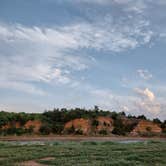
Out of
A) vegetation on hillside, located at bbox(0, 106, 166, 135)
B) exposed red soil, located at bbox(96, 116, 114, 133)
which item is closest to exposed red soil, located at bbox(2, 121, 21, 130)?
vegetation on hillside, located at bbox(0, 106, 166, 135)

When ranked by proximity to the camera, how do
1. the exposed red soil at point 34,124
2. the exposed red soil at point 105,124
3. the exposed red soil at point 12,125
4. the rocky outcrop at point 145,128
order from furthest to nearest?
1. the rocky outcrop at point 145,128
2. the exposed red soil at point 105,124
3. the exposed red soil at point 34,124
4. the exposed red soil at point 12,125

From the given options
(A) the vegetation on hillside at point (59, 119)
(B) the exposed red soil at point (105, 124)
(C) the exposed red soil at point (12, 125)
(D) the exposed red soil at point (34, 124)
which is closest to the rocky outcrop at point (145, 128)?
(A) the vegetation on hillside at point (59, 119)

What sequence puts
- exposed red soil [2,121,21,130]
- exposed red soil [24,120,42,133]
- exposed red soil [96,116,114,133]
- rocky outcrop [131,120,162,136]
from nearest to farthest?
exposed red soil [2,121,21,130], exposed red soil [24,120,42,133], exposed red soil [96,116,114,133], rocky outcrop [131,120,162,136]

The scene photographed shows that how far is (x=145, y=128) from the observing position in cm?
6159

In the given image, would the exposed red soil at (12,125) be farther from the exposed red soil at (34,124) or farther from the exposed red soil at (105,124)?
the exposed red soil at (105,124)

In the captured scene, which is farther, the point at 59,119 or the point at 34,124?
the point at 59,119

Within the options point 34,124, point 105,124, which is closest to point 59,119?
point 34,124

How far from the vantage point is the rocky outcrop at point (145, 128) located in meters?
59.9

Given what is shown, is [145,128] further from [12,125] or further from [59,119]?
[12,125]

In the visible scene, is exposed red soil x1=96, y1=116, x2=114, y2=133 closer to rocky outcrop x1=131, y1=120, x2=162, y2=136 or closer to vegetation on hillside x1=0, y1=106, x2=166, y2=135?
vegetation on hillside x1=0, y1=106, x2=166, y2=135

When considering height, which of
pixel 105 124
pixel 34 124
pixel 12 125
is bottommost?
pixel 12 125

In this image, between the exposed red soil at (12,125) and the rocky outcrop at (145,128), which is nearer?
the exposed red soil at (12,125)

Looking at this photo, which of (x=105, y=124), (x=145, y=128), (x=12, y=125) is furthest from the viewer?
(x=145, y=128)

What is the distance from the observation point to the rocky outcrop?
5987 centimetres
